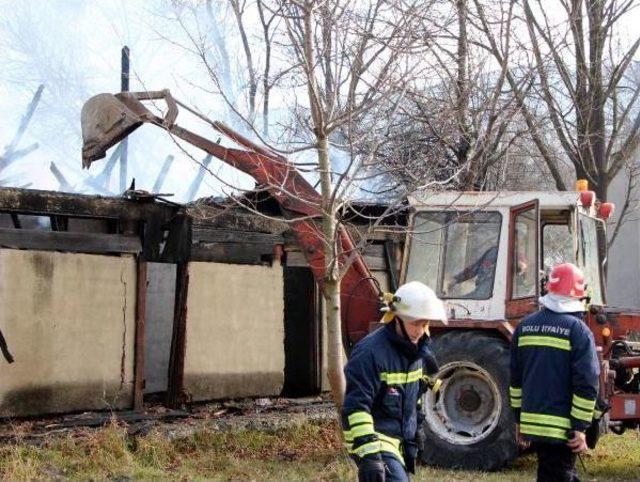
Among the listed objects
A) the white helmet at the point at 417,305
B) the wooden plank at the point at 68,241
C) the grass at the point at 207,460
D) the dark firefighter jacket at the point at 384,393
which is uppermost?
the wooden plank at the point at 68,241

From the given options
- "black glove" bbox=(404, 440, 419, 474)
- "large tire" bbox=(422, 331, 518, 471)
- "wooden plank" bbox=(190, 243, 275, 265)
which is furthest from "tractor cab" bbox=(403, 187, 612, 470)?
"black glove" bbox=(404, 440, 419, 474)

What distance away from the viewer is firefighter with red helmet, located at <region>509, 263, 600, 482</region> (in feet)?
16.9

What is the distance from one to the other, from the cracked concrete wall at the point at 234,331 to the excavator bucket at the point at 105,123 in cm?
185

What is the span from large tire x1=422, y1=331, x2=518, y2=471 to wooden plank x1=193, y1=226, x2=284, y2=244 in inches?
135

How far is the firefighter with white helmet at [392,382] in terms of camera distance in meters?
4.54

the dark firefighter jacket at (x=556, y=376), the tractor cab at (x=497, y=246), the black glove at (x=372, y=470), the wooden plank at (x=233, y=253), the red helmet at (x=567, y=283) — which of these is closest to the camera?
the black glove at (x=372, y=470)

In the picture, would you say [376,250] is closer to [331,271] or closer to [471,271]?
[471,271]

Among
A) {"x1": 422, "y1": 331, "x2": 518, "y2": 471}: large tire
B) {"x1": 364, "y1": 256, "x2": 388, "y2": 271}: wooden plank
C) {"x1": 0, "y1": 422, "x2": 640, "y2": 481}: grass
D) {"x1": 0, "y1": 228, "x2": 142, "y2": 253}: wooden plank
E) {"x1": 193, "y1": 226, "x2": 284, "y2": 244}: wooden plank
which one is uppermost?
{"x1": 193, "y1": 226, "x2": 284, "y2": 244}: wooden plank

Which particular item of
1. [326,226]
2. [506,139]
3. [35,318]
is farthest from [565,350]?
[506,139]

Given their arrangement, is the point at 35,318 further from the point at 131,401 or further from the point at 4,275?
the point at 131,401

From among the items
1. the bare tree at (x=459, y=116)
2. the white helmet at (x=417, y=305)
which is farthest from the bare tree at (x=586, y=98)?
the white helmet at (x=417, y=305)

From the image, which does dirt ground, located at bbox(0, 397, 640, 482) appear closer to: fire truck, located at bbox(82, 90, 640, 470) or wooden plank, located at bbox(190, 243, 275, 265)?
fire truck, located at bbox(82, 90, 640, 470)

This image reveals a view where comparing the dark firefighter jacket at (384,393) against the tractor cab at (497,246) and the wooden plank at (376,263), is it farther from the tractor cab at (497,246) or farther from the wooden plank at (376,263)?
the wooden plank at (376,263)

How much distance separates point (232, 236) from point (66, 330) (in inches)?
104
